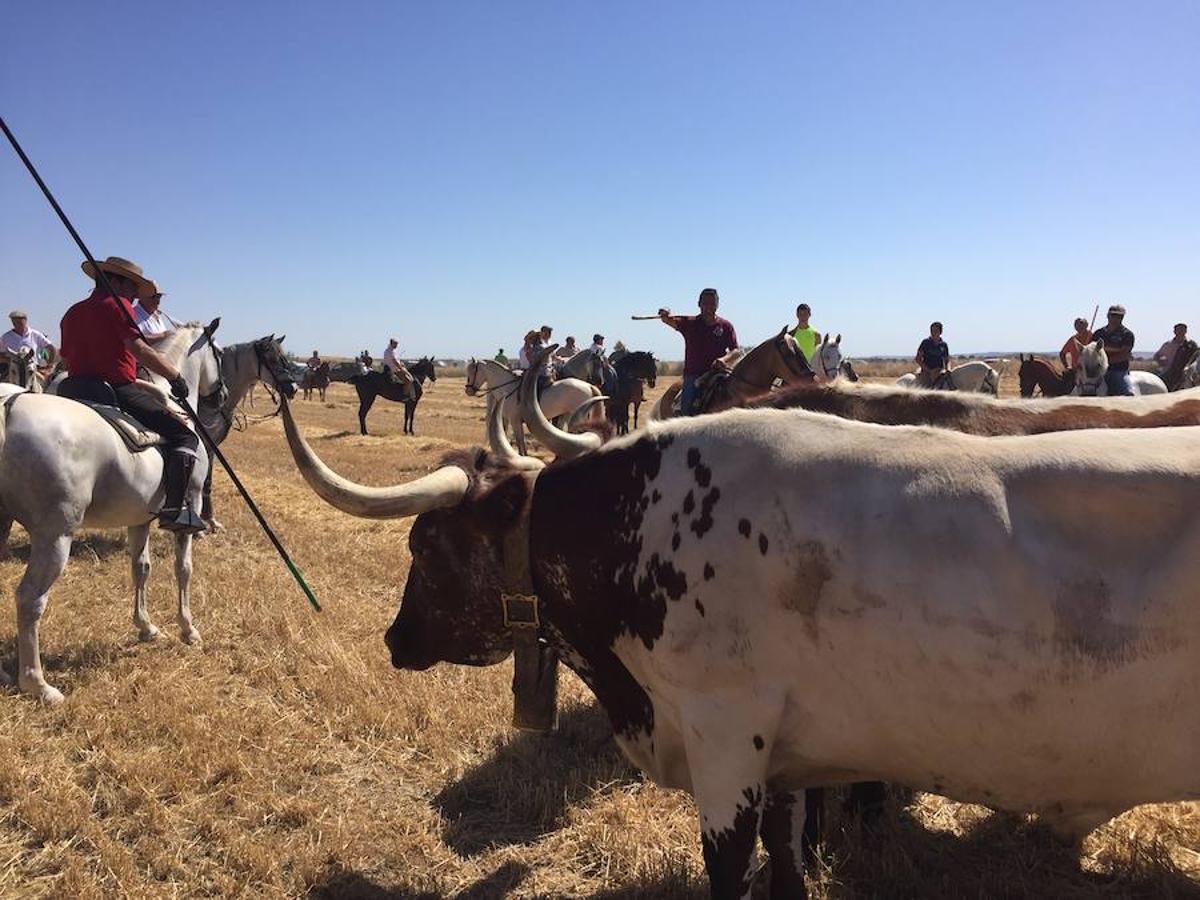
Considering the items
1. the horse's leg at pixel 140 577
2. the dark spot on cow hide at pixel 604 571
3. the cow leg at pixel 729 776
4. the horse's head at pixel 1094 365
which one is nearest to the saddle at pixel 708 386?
the horse's leg at pixel 140 577

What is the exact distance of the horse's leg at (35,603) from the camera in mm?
5207

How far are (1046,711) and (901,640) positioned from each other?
16.8 inches

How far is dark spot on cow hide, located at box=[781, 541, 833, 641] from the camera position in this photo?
242 centimetres

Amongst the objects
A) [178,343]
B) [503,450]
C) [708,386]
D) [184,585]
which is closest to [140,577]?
[184,585]

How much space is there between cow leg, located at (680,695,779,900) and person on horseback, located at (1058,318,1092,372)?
15.7 m

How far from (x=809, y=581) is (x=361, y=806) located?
9.62 ft

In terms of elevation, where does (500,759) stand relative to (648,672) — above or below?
below

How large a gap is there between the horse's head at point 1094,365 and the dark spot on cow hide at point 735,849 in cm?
1248

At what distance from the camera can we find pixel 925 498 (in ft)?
7.87

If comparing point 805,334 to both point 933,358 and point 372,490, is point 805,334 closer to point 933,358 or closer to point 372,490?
point 933,358

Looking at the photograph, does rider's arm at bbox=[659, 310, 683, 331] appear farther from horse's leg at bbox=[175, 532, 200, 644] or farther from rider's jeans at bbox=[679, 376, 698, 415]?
horse's leg at bbox=[175, 532, 200, 644]

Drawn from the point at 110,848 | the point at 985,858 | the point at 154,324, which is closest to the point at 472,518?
the point at 110,848

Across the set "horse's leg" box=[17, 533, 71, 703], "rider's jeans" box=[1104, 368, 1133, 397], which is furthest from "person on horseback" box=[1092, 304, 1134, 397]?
"horse's leg" box=[17, 533, 71, 703]

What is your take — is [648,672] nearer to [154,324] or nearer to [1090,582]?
[1090,582]
